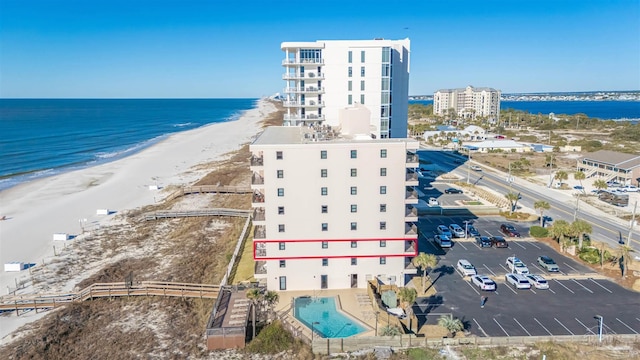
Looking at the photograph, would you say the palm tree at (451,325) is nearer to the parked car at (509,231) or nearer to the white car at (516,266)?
the white car at (516,266)

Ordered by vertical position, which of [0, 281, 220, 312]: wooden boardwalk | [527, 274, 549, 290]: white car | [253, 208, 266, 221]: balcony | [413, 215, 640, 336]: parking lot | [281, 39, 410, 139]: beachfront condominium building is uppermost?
[281, 39, 410, 139]: beachfront condominium building

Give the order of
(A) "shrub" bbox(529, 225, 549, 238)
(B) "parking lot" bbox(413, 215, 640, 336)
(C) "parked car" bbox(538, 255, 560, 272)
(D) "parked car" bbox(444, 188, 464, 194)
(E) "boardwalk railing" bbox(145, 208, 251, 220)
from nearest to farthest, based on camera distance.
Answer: (B) "parking lot" bbox(413, 215, 640, 336) → (C) "parked car" bbox(538, 255, 560, 272) → (A) "shrub" bbox(529, 225, 549, 238) → (E) "boardwalk railing" bbox(145, 208, 251, 220) → (D) "parked car" bbox(444, 188, 464, 194)

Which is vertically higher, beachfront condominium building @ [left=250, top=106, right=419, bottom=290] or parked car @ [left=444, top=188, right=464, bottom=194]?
beachfront condominium building @ [left=250, top=106, right=419, bottom=290]

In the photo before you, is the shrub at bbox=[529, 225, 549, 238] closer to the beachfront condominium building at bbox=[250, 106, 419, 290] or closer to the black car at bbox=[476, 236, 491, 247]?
the black car at bbox=[476, 236, 491, 247]

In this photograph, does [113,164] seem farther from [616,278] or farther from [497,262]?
[616,278]

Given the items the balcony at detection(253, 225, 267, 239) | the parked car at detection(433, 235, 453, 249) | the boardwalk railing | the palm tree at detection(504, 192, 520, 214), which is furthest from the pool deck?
the palm tree at detection(504, 192, 520, 214)

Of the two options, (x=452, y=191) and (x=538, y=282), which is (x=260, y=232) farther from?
(x=452, y=191)

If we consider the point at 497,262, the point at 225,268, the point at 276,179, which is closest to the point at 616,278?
the point at 497,262
